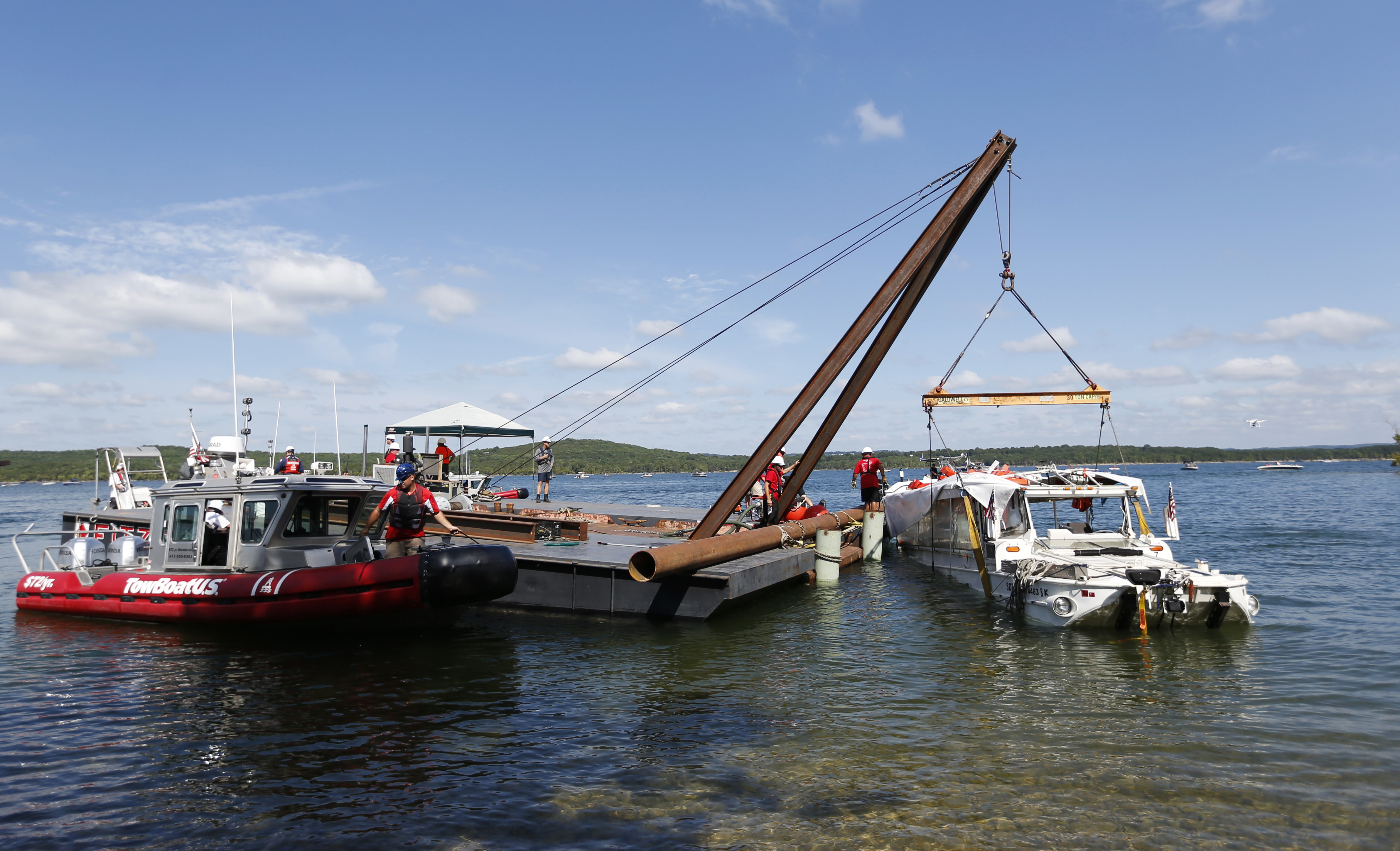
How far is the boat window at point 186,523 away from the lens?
1262 centimetres

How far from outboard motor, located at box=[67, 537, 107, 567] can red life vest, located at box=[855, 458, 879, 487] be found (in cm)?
1821

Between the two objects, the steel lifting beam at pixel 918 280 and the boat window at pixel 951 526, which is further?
the boat window at pixel 951 526

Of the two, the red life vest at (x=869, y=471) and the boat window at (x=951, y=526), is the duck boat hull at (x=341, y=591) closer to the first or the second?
the boat window at (x=951, y=526)

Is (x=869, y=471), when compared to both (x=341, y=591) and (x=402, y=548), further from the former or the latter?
(x=341, y=591)

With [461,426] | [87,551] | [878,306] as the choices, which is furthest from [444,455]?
[878,306]

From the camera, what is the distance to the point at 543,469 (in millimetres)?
25656

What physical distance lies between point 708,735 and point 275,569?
816cm

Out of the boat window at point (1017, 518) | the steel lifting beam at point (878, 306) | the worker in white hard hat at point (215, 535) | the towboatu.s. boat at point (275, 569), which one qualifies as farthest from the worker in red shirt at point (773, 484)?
the worker in white hard hat at point (215, 535)

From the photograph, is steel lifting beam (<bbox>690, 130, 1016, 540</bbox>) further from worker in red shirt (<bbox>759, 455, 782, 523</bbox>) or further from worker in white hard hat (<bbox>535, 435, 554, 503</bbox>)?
worker in white hard hat (<bbox>535, 435, 554, 503</bbox>)

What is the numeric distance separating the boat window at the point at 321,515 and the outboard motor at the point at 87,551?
197 inches

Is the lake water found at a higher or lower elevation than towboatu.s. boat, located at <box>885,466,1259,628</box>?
lower

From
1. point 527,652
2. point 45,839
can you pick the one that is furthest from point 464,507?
point 45,839

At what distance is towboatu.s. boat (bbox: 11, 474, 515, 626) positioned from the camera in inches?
442

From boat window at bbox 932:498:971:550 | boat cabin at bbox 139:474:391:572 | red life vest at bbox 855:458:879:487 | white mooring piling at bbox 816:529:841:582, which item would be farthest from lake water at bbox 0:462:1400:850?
red life vest at bbox 855:458:879:487
